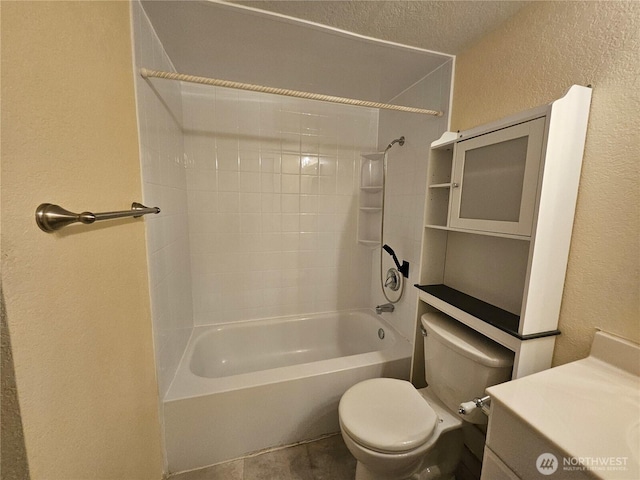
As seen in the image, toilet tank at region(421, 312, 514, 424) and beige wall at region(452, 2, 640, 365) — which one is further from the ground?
beige wall at region(452, 2, 640, 365)

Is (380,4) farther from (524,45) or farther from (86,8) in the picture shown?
(86,8)

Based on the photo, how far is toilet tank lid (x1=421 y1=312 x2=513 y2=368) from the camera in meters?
0.93

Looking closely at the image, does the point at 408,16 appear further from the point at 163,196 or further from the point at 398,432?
the point at 398,432

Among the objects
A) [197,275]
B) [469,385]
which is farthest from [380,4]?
[197,275]

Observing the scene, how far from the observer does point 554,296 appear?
0.88m

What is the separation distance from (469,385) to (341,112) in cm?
194

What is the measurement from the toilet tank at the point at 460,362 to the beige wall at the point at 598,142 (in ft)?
0.71

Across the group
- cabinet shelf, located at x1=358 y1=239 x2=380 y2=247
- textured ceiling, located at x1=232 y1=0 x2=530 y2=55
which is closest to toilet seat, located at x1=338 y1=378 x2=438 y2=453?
cabinet shelf, located at x1=358 y1=239 x2=380 y2=247

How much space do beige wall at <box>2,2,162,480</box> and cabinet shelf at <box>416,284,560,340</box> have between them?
127 cm

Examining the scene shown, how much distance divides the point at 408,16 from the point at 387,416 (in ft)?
5.49

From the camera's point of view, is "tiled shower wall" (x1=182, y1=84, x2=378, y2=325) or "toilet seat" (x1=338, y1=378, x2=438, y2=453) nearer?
"toilet seat" (x1=338, y1=378, x2=438, y2=453)

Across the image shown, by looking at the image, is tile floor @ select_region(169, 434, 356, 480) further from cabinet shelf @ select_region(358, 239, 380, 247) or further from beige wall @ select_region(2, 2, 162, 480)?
cabinet shelf @ select_region(358, 239, 380, 247)

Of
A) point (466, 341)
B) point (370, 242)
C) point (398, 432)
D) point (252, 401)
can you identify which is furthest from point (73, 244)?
point (370, 242)

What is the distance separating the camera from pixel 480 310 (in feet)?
3.44
